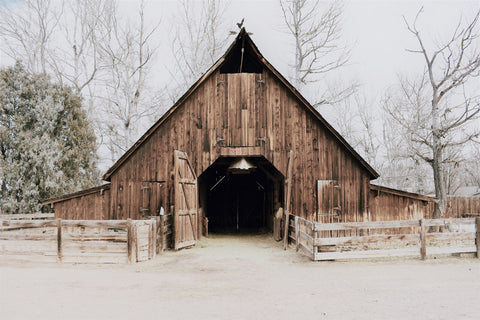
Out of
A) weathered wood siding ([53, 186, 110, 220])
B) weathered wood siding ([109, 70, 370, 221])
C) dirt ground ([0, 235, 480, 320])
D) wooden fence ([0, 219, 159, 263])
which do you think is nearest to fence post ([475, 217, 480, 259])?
dirt ground ([0, 235, 480, 320])

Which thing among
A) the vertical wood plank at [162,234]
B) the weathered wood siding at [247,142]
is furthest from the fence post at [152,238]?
the weathered wood siding at [247,142]

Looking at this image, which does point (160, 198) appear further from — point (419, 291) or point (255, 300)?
point (419, 291)

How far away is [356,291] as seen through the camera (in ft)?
24.5

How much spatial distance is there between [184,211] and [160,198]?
4.72 feet

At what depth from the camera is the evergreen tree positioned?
19.2 metres

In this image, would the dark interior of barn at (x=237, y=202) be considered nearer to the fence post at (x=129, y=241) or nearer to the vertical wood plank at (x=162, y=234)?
the vertical wood plank at (x=162, y=234)

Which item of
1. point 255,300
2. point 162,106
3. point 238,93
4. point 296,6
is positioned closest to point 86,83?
point 162,106

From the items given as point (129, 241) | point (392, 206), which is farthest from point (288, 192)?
point (129, 241)

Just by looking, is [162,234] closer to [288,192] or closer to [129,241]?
[129,241]

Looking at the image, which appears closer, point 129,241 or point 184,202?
point 129,241

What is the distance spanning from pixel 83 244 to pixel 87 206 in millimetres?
4113

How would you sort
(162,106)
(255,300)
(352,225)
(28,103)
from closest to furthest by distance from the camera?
(255,300) → (352,225) → (28,103) → (162,106)

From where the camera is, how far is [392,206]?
13.9m

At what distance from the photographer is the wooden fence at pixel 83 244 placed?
33.4 ft
